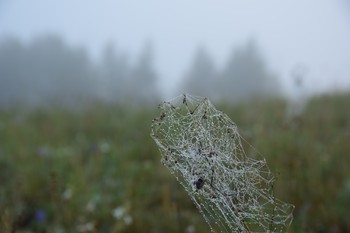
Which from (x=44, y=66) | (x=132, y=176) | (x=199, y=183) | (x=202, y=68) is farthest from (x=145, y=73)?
(x=199, y=183)

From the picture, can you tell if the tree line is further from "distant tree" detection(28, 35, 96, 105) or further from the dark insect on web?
the dark insect on web

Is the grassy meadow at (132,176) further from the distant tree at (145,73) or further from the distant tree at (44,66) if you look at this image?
the distant tree at (44,66)

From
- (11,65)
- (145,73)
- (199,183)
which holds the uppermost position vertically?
(199,183)

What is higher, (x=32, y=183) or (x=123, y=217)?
(x=123, y=217)

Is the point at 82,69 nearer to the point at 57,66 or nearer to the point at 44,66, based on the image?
the point at 57,66

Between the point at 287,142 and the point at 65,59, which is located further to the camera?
the point at 65,59

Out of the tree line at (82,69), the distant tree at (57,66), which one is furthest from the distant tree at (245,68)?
the distant tree at (57,66)

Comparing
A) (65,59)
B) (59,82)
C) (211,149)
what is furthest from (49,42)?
(211,149)

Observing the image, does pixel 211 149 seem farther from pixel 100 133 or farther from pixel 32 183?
pixel 100 133
